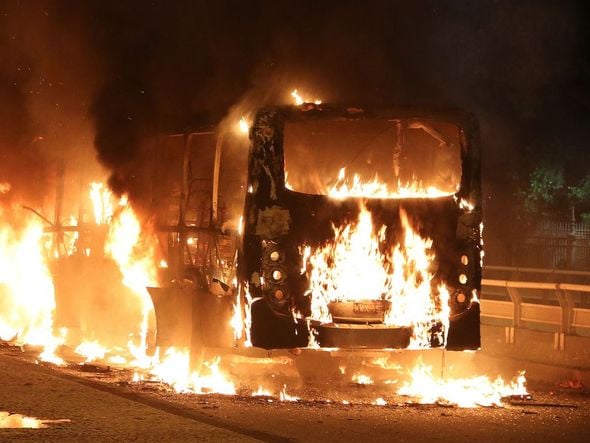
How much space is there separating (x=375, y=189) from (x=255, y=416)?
8.83 ft

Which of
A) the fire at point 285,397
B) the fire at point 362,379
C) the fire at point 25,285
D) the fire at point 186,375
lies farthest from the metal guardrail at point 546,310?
the fire at point 25,285

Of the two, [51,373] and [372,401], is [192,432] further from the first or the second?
[51,373]

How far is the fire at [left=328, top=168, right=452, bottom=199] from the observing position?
9.95m

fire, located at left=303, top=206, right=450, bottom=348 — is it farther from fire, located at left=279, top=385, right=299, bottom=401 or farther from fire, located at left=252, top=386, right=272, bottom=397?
fire, located at left=252, top=386, right=272, bottom=397

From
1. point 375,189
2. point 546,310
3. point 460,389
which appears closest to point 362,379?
point 460,389

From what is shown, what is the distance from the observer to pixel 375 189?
10109 mm

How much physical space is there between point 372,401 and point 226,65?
25.1 ft

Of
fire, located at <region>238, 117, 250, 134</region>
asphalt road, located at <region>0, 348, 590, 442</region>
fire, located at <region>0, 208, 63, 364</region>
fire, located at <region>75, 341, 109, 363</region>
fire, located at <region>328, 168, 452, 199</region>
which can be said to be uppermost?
fire, located at <region>238, 117, 250, 134</region>

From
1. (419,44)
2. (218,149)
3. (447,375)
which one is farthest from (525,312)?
(419,44)

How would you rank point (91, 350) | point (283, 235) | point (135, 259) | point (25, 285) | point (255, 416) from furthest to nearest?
point (25, 285) < point (91, 350) < point (135, 259) < point (283, 235) < point (255, 416)

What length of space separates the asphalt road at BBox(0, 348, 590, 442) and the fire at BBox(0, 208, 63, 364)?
496 cm

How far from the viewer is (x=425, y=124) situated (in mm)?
10109

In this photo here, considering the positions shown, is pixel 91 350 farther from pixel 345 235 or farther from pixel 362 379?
pixel 345 235

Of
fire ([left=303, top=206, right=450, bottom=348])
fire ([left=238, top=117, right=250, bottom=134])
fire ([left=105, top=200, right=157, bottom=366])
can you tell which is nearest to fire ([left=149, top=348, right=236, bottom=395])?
fire ([left=105, top=200, right=157, bottom=366])
